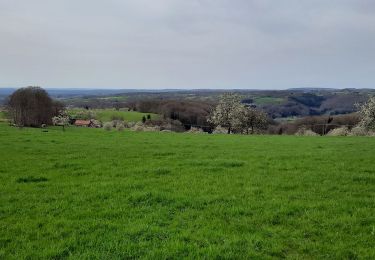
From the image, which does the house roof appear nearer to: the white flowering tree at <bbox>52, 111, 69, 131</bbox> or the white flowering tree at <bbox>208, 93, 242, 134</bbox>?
the white flowering tree at <bbox>52, 111, 69, 131</bbox>

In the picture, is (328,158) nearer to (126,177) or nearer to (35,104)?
(126,177)

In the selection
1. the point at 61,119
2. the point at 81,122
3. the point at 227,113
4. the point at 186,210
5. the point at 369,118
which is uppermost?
the point at 186,210

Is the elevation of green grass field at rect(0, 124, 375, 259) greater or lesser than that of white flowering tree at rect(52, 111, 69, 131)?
greater

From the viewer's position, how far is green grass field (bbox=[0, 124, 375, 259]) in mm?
7914

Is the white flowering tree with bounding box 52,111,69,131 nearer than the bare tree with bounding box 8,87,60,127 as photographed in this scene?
Yes

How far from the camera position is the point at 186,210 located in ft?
33.8

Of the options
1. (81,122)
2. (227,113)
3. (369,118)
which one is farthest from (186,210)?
(81,122)

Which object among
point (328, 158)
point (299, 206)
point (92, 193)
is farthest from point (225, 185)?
point (328, 158)

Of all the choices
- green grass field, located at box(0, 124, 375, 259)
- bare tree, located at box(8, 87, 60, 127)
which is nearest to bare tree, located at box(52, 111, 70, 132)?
bare tree, located at box(8, 87, 60, 127)

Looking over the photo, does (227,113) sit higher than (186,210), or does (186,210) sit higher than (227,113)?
(186,210)

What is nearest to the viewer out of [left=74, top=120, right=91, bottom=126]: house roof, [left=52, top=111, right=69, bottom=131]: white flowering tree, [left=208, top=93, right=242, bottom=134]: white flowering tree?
[left=52, top=111, right=69, bottom=131]: white flowering tree

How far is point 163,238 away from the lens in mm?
8352

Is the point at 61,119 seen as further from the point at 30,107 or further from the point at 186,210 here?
Answer: the point at 186,210

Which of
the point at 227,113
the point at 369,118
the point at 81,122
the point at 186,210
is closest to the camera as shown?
the point at 186,210
